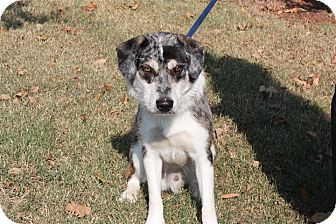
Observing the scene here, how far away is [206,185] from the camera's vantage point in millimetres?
4074

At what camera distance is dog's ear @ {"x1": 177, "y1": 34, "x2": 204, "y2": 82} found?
4.00 m

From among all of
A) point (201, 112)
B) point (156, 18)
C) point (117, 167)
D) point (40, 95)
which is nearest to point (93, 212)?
point (117, 167)

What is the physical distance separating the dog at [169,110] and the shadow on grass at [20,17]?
644 cm

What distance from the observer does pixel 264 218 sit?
4.21m

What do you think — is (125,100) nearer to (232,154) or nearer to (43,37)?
(232,154)

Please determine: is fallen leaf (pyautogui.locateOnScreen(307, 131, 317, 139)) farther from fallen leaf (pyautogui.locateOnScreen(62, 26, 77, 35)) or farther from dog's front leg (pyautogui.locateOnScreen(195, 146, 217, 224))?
A: fallen leaf (pyautogui.locateOnScreen(62, 26, 77, 35))

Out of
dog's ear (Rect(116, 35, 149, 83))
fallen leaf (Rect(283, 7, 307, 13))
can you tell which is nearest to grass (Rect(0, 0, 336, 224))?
fallen leaf (Rect(283, 7, 307, 13))

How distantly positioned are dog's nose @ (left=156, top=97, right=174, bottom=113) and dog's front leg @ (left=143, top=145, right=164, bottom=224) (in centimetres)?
59

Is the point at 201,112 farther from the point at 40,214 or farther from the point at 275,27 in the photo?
the point at 275,27

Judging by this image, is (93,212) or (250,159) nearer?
(93,212)

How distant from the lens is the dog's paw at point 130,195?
4.44 m

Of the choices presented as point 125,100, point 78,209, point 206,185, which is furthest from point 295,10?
point 78,209

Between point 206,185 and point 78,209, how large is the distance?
3.70 feet

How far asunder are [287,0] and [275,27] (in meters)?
2.37
